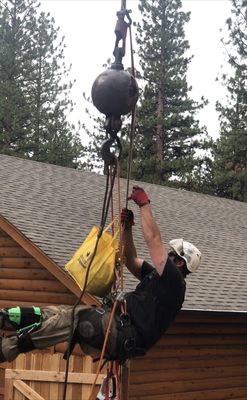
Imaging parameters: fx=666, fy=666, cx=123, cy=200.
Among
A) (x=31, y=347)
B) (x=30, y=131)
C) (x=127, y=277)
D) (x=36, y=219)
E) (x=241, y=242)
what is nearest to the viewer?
(x=31, y=347)

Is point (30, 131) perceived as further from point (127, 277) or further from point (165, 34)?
point (127, 277)

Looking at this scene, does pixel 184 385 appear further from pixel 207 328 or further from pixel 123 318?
pixel 123 318

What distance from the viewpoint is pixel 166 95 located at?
32.2m

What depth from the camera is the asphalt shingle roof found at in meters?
9.49

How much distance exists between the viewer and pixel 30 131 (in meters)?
30.2

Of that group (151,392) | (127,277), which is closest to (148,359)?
(151,392)

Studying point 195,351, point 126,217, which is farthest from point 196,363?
point 126,217

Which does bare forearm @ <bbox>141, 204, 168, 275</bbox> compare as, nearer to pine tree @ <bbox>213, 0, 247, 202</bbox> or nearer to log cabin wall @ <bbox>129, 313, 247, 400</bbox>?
log cabin wall @ <bbox>129, 313, 247, 400</bbox>

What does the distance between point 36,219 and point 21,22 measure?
878 inches

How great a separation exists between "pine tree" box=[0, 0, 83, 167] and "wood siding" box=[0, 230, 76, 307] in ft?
61.7

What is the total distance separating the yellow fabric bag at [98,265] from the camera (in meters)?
4.82

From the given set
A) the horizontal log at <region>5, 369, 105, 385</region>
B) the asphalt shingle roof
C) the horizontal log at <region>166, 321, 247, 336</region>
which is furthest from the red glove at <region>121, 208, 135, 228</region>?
the horizontal log at <region>166, 321, 247, 336</region>

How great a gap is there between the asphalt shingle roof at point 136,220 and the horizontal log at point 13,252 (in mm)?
480

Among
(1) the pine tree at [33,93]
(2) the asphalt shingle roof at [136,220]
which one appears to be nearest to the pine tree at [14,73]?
(1) the pine tree at [33,93]
